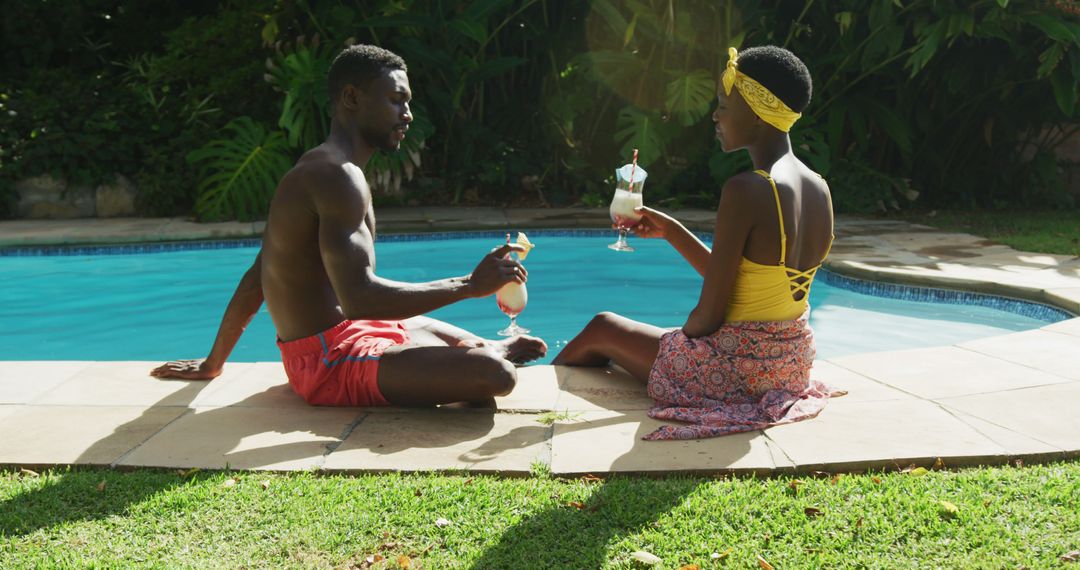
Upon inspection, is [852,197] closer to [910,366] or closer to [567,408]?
[910,366]

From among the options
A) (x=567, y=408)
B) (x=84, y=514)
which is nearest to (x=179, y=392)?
(x=84, y=514)

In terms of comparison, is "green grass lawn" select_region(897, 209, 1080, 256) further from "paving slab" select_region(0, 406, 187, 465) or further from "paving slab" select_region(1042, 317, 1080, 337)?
"paving slab" select_region(0, 406, 187, 465)

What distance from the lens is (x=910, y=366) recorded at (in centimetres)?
466

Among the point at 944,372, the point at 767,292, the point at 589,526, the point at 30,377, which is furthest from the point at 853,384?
the point at 30,377

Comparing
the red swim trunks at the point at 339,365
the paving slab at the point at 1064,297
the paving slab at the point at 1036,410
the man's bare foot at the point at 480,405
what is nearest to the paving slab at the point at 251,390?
the red swim trunks at the point at 339,365

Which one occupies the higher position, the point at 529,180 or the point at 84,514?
the point at 529,180

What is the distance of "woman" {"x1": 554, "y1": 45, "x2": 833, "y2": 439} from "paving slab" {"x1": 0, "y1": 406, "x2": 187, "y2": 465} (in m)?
1.91

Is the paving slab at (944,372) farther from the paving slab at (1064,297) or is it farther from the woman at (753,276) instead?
the paving slab at (1064,297)

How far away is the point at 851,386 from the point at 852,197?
6.38 metres

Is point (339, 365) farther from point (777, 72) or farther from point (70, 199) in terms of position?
point (70, 199)

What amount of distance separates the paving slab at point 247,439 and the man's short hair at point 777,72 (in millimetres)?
2005

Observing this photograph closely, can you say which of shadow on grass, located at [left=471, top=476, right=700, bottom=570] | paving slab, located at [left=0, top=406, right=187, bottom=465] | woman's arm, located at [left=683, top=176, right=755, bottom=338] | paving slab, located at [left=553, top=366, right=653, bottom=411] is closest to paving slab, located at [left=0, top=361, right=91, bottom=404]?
paving slab, located at [left=0, top=406, right=187, bottom=465]

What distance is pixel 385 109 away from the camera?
4043mm

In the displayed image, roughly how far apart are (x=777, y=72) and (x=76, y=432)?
288 centimetres
